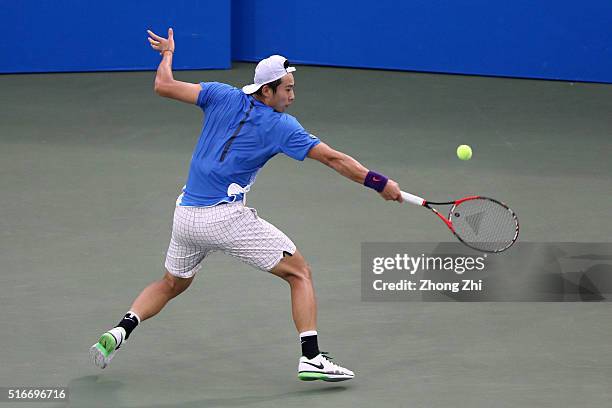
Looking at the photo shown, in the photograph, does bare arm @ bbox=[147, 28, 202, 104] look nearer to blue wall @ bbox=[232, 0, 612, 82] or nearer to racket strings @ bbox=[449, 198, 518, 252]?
racket strings @ bbox=[449, 198, 518, 252]

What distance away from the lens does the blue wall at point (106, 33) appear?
1398 cm

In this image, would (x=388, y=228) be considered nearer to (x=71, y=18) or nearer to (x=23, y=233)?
(x=23, y=233)

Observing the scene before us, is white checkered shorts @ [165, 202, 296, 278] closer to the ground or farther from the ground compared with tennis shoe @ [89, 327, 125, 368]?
farther from the ground

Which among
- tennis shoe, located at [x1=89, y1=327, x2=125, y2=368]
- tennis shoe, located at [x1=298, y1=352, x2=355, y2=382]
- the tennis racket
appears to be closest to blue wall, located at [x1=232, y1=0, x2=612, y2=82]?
the tennis racket

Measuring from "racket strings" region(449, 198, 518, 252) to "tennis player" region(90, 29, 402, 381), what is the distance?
1.00 meters

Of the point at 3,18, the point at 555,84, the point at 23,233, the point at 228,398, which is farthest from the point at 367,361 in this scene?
the point at 3,18

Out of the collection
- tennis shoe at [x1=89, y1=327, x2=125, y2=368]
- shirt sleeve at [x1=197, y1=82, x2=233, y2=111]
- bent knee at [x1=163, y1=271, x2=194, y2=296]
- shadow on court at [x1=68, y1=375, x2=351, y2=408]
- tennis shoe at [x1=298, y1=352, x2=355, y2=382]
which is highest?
shirt sleeve at [x1=197, y1=82, x2=233, y2=111]

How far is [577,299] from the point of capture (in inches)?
304

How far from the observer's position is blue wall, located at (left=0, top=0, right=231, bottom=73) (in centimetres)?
1398

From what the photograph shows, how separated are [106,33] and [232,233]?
27.2 feet

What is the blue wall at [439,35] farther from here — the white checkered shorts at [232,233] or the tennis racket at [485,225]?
the white checkered shorts at [232,233]

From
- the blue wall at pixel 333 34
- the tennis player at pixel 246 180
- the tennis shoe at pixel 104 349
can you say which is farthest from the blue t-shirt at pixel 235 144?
the blue wall at pixel 333 34

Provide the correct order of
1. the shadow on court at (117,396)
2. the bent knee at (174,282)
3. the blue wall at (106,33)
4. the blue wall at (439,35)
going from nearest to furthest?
the shadow on court at (117,396), the bent knee at (174,282), the blue wall at (439,35), the blue wall at (106,33)

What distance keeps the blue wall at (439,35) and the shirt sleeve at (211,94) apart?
7.78m
